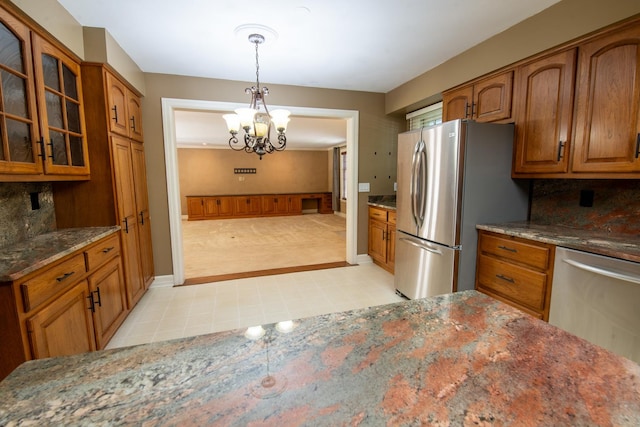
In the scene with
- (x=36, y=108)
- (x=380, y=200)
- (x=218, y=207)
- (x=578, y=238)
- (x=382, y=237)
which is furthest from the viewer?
(x=218, y=207)

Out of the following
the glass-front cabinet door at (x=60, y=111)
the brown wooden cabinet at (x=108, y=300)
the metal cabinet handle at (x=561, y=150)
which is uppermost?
the glass-front cabinet door at (x=60, y=111)

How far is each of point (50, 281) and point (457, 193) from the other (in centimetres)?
265

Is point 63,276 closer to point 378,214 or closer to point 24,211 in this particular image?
point 24,211

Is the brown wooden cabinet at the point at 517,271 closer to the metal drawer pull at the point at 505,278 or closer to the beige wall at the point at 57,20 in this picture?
the metal drawer pull at the point at 505,278

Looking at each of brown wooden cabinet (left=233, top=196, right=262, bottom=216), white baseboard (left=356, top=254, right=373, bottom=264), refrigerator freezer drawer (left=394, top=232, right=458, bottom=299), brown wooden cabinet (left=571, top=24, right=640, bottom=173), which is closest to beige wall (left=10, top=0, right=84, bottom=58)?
refrigerator freezer drawer (left=394, top=232, right=458, bottom=299)

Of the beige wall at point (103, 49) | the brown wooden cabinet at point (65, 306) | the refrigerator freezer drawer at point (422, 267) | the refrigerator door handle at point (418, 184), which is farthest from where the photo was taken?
the refrigerator door handle at point (418, 184)

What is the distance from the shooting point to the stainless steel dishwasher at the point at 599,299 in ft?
5.09

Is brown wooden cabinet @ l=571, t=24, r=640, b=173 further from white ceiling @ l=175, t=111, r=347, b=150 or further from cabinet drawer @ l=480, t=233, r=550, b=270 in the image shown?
white ceiling @ l=175, t=111, r=347, b=150

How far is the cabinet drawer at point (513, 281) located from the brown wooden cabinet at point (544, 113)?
0.77 m

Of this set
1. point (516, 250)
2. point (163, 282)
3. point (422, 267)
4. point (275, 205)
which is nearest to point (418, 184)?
point (422, 267)

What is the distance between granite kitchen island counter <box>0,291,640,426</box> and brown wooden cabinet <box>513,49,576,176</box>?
181 cm

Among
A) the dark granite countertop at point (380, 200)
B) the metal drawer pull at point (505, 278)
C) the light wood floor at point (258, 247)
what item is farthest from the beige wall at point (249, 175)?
the metal drawer pull at point (505, 278)

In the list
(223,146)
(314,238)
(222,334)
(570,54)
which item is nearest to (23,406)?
(222,334)

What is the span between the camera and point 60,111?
2059mm
